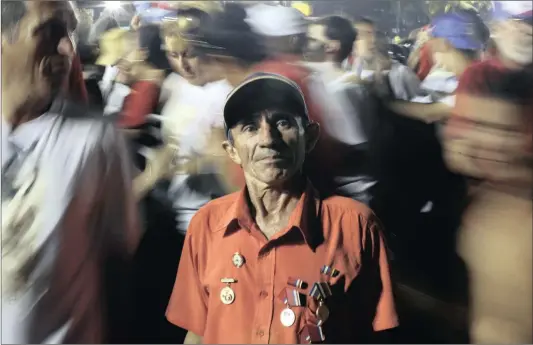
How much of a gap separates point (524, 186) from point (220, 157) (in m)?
0.75

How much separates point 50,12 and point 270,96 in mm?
596

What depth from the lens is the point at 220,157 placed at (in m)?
1.54

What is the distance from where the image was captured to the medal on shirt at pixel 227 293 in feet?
4.87

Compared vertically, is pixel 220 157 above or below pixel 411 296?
above

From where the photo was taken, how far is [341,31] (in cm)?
153

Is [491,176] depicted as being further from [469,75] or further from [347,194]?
[347,194]

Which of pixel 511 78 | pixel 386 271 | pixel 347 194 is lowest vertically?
pixel 386 271

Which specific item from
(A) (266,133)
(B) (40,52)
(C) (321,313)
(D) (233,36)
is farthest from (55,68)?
(C) (321,313)

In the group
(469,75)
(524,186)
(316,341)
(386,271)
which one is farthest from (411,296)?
(469,75)

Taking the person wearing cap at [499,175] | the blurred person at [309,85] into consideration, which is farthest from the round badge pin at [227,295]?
the person wearing cap at [499,175]

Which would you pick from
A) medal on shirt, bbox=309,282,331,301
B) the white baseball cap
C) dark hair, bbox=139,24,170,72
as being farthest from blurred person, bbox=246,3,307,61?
medal on shirt, bbox=309,282,331,301

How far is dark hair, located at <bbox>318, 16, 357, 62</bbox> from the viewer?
1.53m

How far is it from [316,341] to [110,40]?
2.92 feet

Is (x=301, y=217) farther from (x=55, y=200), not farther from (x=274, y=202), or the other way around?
(x=55, y=200)
